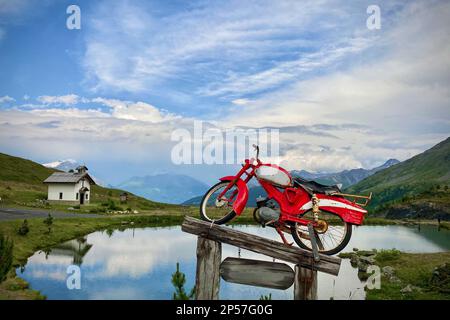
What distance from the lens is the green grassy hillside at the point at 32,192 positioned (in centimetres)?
6866

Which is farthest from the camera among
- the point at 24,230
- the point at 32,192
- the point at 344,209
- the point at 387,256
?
the point at 32,192

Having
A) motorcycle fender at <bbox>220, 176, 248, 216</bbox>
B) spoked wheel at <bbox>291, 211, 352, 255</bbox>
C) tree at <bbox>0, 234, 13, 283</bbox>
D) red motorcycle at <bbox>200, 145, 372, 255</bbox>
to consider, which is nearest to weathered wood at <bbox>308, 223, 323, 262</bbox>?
red motorcycle at <bbox>200, 145, 372, 255</bbox>

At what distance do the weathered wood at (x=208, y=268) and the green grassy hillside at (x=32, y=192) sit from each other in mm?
64673

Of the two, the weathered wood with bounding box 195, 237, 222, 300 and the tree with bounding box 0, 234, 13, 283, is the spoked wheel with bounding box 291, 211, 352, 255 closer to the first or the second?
the weathered wood with bounding box 195, 237, 222, 300

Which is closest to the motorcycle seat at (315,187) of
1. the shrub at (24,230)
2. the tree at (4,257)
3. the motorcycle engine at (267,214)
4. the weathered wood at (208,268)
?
the motorcycle engine at (267,214)

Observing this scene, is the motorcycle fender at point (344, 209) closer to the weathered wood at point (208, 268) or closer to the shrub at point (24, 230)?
the weathered wood at point (208, 268)

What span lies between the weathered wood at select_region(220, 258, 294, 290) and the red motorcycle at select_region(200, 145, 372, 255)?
0.60 m

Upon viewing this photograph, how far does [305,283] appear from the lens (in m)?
6.64

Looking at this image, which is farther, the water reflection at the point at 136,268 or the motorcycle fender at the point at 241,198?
the water reflection at the point at 136,268

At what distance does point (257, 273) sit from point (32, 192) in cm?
8462

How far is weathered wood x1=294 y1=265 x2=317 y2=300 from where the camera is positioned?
6.61 meters

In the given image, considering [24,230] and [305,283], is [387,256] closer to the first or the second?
[305,283]

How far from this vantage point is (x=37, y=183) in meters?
105

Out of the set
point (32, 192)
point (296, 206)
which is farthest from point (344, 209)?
point (32, 192)
